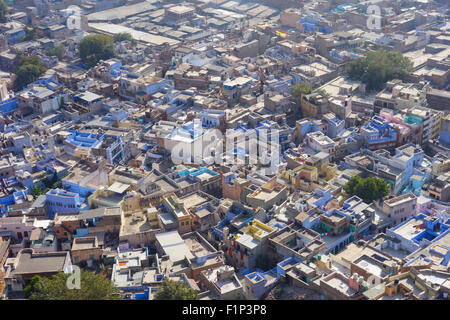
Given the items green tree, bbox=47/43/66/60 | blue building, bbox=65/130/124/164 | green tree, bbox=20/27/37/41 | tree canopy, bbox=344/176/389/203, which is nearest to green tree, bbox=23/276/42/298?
blue building, bbox=65/130/124/164

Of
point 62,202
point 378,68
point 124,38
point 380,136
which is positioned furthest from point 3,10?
point 380,136

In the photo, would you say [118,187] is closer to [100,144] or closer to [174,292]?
[100,144]

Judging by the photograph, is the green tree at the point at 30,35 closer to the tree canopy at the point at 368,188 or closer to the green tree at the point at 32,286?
the green tree at the point at 32,286

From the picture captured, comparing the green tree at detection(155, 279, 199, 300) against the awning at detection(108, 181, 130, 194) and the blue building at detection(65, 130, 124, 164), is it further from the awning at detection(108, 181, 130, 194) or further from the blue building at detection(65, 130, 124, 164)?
the blue building at detection(65, 130, 124, 164)

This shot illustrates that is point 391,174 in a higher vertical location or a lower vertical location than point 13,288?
higher

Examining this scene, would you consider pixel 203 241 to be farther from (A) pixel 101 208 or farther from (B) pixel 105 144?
(B) pixel 105 144

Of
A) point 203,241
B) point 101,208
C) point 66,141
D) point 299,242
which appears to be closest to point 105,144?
point 66,141

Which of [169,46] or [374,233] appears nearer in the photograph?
[374,233]
